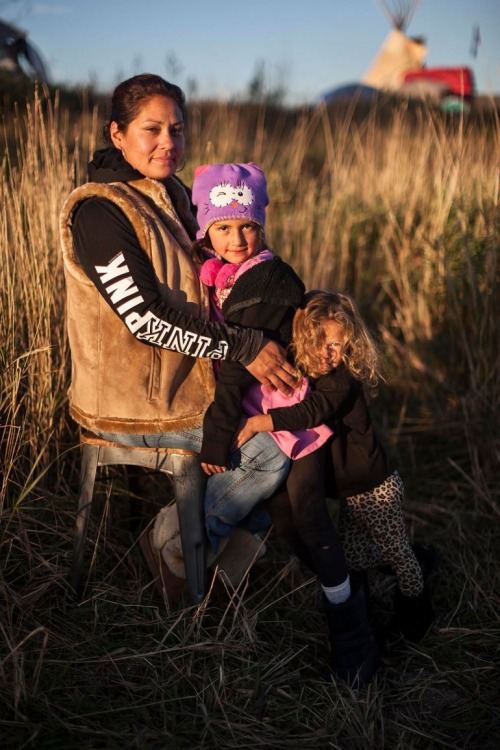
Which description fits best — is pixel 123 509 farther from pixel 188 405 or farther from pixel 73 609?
pixel 188 405

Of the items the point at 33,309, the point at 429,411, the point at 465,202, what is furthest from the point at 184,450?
the point at 465,202

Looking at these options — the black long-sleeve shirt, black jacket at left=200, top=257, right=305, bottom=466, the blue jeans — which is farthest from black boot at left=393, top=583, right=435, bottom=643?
the black long-sleeve shirt

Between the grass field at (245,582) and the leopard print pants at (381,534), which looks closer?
the grass field at (245,582)

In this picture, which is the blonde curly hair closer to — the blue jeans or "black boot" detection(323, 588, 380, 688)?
the blue jeans

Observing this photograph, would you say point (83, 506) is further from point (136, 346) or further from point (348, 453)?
point (348, 453)

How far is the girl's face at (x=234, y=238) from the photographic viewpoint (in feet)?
7.57

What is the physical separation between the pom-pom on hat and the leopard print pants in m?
0.94

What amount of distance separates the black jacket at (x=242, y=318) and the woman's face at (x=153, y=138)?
465 millimetres

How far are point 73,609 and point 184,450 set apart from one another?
646mm

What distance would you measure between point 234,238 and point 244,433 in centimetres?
60

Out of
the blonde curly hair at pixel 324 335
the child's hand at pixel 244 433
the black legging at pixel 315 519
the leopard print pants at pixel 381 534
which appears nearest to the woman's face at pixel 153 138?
the blonde curly hair at pixel 324 335

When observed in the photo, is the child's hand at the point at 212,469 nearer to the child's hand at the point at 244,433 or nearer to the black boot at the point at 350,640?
the child's hand at the point at 244,433

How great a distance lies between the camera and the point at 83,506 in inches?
95.0

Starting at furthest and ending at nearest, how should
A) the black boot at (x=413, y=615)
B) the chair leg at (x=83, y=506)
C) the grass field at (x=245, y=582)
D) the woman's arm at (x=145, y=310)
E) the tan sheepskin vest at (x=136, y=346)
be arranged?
the black boot at (x=413, y=615) < the chair leg at (x=83, y=506) < the tan sheepskin vest at (x=136, y=346) < the woman's arm at (x=145, y=310) < the grass field at (x=245, y=582)
